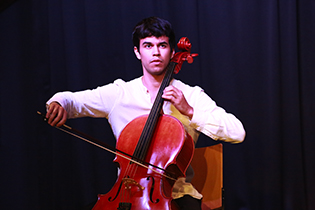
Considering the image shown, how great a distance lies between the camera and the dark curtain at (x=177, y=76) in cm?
218

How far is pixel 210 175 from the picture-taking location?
5.48 ft

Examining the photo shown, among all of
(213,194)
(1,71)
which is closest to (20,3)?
(1,71)

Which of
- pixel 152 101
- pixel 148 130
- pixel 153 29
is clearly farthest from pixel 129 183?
pixel 153 29

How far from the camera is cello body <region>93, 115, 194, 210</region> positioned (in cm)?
119

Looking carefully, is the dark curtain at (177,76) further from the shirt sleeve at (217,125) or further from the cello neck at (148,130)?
the cello neck at (148,130)

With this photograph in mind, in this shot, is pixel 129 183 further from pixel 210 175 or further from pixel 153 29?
pixel 153 29

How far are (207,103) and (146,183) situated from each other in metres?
0.61

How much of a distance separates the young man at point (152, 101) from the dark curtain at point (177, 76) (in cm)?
64

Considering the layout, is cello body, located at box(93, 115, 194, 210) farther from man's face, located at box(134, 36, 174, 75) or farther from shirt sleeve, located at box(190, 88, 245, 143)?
man's face, located at box(134, 36, 174, 75)

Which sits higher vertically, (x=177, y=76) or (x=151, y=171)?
(x=177, y=76)

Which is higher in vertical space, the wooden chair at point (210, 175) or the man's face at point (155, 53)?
the man's face at point (155, 53)

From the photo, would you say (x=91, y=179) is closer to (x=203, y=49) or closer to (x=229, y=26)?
(x=203, y=49)

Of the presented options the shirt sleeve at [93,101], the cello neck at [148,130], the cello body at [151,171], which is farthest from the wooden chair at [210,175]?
the shirt sleeve at [93,101]

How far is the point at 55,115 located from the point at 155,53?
0.57m
